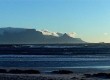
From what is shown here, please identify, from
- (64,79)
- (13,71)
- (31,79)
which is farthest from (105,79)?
(13,71)

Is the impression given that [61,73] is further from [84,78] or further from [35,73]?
[84,78]

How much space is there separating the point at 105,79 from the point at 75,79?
10.4 feet

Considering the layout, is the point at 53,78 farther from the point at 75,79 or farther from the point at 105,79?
the point at 105,79

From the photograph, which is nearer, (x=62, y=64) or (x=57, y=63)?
(x=62, y=64)

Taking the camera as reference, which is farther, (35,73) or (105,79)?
(35,73)

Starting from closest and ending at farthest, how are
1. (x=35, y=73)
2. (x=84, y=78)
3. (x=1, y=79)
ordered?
(x=1, y=79), (x=84, y=78), (x=35, y=73)

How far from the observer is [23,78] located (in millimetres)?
42281

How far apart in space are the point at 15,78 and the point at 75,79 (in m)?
5.18

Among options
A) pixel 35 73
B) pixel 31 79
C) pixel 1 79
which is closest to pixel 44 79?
pixel 31 79

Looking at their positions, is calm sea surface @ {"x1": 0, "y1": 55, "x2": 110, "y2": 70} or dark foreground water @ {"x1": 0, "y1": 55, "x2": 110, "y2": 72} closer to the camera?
dark foreground water @ {"x1": 0, "y1": 55, "x2": 110, "y2": 72}

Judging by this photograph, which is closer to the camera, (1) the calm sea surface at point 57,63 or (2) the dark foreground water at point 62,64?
(2) the dark foreground water at point 62,64

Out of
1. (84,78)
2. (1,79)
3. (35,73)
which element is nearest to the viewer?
(1,79)

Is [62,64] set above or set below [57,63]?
below

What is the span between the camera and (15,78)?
138 ft
